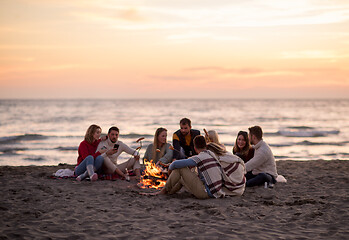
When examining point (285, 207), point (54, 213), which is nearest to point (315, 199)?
point (285, 207)

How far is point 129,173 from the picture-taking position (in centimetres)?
941

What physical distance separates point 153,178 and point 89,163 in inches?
62.5

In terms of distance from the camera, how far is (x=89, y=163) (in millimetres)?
8547

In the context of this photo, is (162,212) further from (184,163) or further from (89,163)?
(89,163)

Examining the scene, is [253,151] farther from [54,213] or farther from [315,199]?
[54,213]

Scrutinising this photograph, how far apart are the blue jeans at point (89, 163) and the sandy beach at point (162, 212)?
0.31 m

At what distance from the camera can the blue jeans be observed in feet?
27.9

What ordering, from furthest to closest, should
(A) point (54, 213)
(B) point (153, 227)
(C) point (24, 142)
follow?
(C) point (24, 142) → (A) point (54, 213) → (B) point (153, 227)

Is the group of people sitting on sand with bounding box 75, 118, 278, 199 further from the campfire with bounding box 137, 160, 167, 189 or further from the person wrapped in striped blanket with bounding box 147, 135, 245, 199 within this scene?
the campfire with bounding box 137, 160, 167, 189

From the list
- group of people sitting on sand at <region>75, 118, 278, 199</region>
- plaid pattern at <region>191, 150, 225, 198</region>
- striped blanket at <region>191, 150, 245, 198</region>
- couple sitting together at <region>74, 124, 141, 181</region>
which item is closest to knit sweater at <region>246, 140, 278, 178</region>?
group of people sitting on sand at <region>75, 118, 278, 199</region>

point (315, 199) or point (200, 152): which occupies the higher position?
point (200, 152)

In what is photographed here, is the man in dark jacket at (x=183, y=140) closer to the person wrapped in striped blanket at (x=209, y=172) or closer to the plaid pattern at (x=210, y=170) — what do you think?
the person wrapped in striped blanket at (x=209, y=172)

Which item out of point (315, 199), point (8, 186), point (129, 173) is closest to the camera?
point (315, 199)

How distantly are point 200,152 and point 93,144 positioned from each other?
11.4 ft
